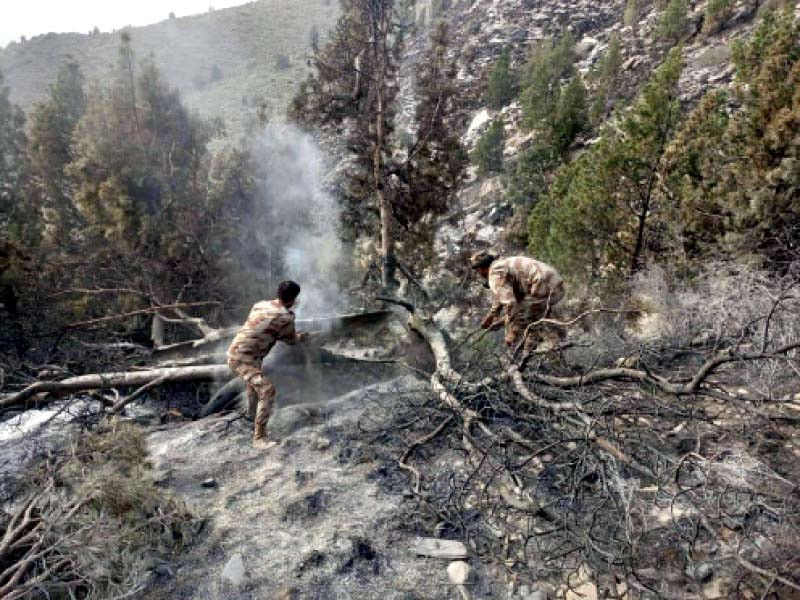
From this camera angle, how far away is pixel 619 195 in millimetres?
8852

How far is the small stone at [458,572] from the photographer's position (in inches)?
97.8

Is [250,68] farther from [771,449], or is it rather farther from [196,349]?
[771,449]

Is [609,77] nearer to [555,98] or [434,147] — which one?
[555,98]

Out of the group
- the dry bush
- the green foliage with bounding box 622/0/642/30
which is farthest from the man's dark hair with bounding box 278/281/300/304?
the green foliage with bounding box 622/0/642/30

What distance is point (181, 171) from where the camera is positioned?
38.5 feet

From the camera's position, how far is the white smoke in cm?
1242

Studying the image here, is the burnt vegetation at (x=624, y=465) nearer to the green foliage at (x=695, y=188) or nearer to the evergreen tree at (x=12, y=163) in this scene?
the green foliage at (x=695, y=188)

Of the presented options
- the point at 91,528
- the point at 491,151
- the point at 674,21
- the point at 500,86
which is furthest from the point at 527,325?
the point at 674,21

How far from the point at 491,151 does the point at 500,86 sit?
7708 millimetres

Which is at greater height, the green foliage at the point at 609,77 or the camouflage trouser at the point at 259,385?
the green foliage at the point at 609,77

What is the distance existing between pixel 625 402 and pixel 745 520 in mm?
1326

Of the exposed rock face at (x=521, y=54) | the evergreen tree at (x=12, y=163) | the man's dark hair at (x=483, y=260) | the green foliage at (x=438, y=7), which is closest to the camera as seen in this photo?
the man's dark hair at (x=483, y=260)

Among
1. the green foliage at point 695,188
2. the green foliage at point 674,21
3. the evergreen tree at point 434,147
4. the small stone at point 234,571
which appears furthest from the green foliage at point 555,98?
the small stone at point 234,571

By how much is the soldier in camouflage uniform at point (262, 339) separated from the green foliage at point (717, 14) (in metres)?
29.5
